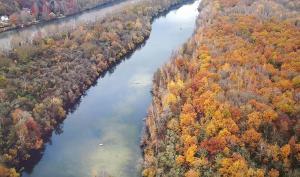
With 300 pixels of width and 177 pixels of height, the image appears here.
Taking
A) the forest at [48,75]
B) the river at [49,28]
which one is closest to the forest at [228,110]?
the forest at [48,75]

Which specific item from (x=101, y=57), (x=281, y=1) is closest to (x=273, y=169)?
(x=101, y=57)

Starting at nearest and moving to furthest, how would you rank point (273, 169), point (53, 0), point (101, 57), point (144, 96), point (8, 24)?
1. point (273, 169)
2. point (144, 96)
3. point (101, 57)
4. point (8, 24)
5. point (53, 0)

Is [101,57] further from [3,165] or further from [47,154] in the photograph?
[3,165]

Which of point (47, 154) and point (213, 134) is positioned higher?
point (213, 134)

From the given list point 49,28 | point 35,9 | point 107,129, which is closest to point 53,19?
point 35,9

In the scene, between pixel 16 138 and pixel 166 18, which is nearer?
pixel 16 138

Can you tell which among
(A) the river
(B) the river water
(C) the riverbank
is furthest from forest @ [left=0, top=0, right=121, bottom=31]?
(B) the river water
